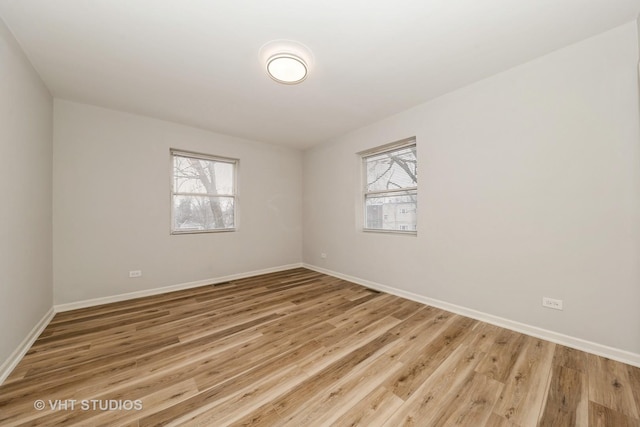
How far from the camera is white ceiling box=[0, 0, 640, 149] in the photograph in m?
1.65

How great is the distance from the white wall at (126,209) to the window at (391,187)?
7.11 feet

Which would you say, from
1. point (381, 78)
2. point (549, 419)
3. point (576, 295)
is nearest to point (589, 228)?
point (576, 295)

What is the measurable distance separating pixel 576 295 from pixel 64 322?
5.03 m

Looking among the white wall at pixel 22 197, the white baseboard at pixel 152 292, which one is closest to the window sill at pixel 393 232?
the white baseboard at pixel 152 292

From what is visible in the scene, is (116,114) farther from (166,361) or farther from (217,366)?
(217,366)

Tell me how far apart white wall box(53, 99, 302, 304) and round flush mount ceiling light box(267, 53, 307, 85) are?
2240mm

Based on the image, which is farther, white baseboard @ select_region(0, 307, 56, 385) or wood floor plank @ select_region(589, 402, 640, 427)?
white baseboard @ select_region(0, 307, 56, 385)

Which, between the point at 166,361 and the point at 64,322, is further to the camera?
the point at 64,322

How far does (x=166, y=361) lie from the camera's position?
183 cm

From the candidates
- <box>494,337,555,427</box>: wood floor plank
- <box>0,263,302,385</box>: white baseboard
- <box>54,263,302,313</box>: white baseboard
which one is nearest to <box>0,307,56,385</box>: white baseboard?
<box>0,263,302,385</box>: white baseboard

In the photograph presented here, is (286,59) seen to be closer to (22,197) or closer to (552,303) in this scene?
(22,197)

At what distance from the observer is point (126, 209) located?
127 inches

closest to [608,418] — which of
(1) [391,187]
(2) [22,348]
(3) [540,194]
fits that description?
(3) [540,194]

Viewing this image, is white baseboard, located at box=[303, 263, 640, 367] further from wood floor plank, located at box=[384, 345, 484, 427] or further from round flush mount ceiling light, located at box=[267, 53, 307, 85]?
round flush mount ceiling light, located at box=[267, 53, 307, 85]
